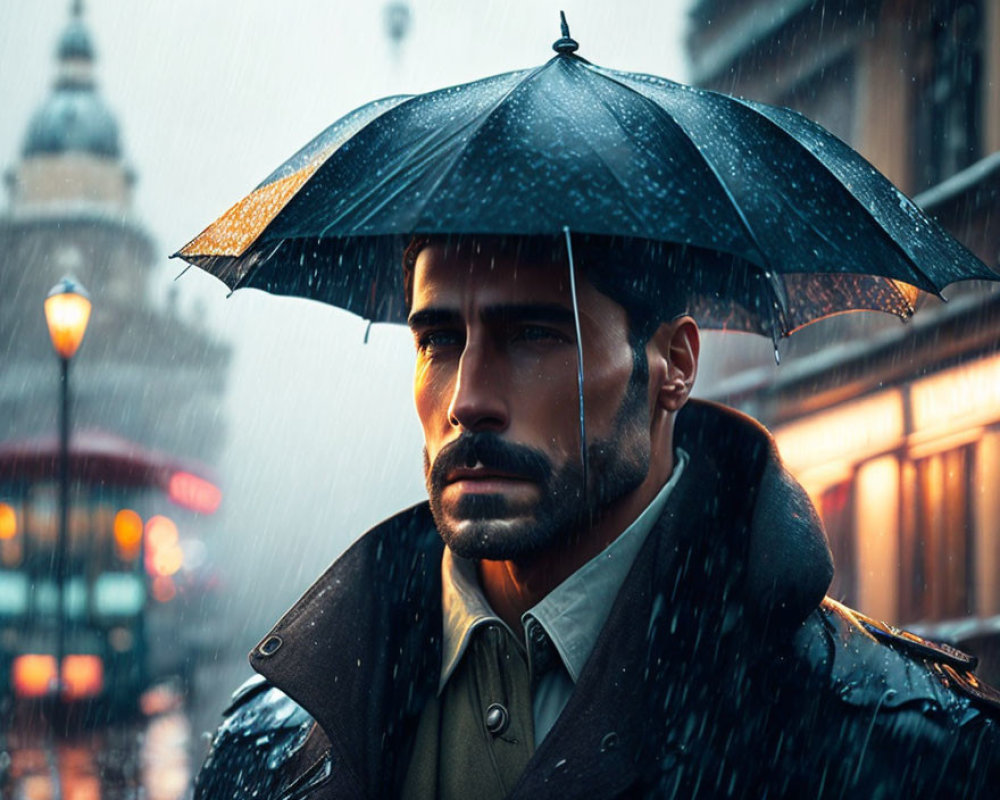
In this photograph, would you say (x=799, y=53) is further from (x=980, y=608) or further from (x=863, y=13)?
(x=980, y=608)

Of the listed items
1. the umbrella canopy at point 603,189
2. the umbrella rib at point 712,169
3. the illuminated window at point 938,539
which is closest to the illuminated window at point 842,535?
the illuminated window at point 938,539

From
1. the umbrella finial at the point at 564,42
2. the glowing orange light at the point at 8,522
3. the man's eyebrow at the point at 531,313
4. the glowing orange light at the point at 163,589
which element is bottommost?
the glowing orange light at the point at 163,589

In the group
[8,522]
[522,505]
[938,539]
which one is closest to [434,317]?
[522,505]

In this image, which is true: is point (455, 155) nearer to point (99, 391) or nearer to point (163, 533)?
point (163, 533)

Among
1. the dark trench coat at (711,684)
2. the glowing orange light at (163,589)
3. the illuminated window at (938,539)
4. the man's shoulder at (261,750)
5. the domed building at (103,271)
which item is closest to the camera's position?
the dark trench coat at (711,684)

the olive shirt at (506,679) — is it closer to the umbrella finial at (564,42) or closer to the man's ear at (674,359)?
the man's ear at (674,359)

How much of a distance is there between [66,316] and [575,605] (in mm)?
11946

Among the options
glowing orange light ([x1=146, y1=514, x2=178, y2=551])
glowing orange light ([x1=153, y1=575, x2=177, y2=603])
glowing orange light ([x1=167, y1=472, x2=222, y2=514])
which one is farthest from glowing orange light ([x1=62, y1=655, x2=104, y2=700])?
glowing orange light ([x1=153, y1=575, x2=177, y2=603])

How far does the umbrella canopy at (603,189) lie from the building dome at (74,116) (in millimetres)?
105206

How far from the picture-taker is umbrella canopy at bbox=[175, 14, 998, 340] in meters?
2.65

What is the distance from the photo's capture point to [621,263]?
292cm

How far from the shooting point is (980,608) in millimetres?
11219

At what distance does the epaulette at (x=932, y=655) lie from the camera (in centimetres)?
282

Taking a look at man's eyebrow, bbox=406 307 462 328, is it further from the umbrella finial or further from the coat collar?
the umbrella finial
